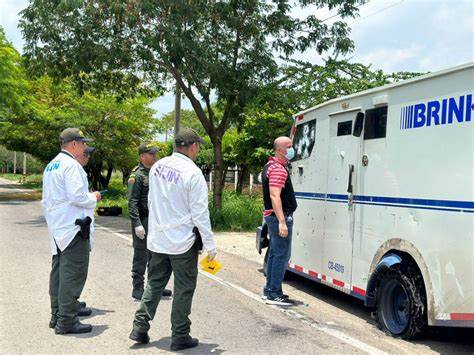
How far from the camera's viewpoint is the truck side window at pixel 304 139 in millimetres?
7734

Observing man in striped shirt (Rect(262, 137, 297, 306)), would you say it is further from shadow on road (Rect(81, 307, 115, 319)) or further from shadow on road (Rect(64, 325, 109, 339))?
A: shadow on road (Rect(64, 325, 109, 339))

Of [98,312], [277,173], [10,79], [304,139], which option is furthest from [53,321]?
[10,79]

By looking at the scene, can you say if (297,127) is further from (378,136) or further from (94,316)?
(94,316)

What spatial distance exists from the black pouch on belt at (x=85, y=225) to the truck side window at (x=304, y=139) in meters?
3.54

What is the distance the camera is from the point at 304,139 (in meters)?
8.04

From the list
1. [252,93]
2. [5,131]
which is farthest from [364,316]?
[5,131]

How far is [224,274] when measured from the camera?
9.03 meters

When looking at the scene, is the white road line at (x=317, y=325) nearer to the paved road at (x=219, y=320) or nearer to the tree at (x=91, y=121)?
the paved road at (x=219, y=320)

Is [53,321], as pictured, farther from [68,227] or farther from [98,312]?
[68,227]

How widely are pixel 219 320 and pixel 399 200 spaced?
92.5 inches

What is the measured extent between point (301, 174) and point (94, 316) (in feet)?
11.7

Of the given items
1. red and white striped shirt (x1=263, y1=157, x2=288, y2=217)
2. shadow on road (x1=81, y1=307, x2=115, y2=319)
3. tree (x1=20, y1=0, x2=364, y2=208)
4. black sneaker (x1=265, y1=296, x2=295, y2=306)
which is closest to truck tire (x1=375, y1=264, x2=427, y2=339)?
black sneaker (x1=265, y1=296, x2=295, y2=306)

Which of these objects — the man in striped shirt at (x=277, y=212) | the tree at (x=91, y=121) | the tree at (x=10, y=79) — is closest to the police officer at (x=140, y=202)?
the man in striped shirt at (x=277, y=212)

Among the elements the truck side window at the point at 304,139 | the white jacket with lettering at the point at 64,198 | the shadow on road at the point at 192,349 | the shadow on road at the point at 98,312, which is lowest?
the shadow on road at the point at 98,312
